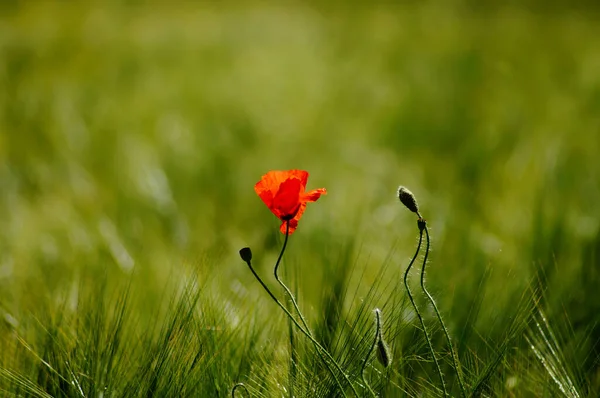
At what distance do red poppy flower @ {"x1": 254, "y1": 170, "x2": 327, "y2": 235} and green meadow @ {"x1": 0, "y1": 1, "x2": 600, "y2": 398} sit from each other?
11cm

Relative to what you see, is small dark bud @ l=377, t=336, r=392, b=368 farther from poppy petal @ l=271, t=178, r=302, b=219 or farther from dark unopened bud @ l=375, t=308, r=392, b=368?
poppy petal @ l=271, t=178, r=302, b=219

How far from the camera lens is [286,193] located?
19.0 inches

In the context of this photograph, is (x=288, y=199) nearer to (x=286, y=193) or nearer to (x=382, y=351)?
(x=286, y=193)

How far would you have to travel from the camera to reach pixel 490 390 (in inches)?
22.6

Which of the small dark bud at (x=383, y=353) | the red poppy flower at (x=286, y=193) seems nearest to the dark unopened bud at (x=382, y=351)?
the small dark bud at (x=383, y=353)

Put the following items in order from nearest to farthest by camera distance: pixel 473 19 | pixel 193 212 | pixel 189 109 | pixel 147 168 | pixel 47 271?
pixel 47 271
pixel 193 212
pixel 147 168
pixel 189 109
pixel 473 19

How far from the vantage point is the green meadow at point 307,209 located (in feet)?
1.90

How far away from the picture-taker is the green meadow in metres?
0.58

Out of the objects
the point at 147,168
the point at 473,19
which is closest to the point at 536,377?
the point at 147,168

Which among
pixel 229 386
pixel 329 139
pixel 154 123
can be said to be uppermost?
Answer: pixel 229 386

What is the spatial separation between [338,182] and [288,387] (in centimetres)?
83

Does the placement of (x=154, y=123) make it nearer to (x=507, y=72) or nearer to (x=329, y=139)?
(x=329, y=139)

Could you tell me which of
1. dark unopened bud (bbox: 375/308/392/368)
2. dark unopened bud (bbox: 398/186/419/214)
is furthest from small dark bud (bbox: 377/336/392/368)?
dark unopened bud (bbox: 398/186/419/214)

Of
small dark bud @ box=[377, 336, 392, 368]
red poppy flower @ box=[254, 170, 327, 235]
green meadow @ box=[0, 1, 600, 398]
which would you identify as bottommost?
green meadow @ box=[0, 1, 600, 398]
